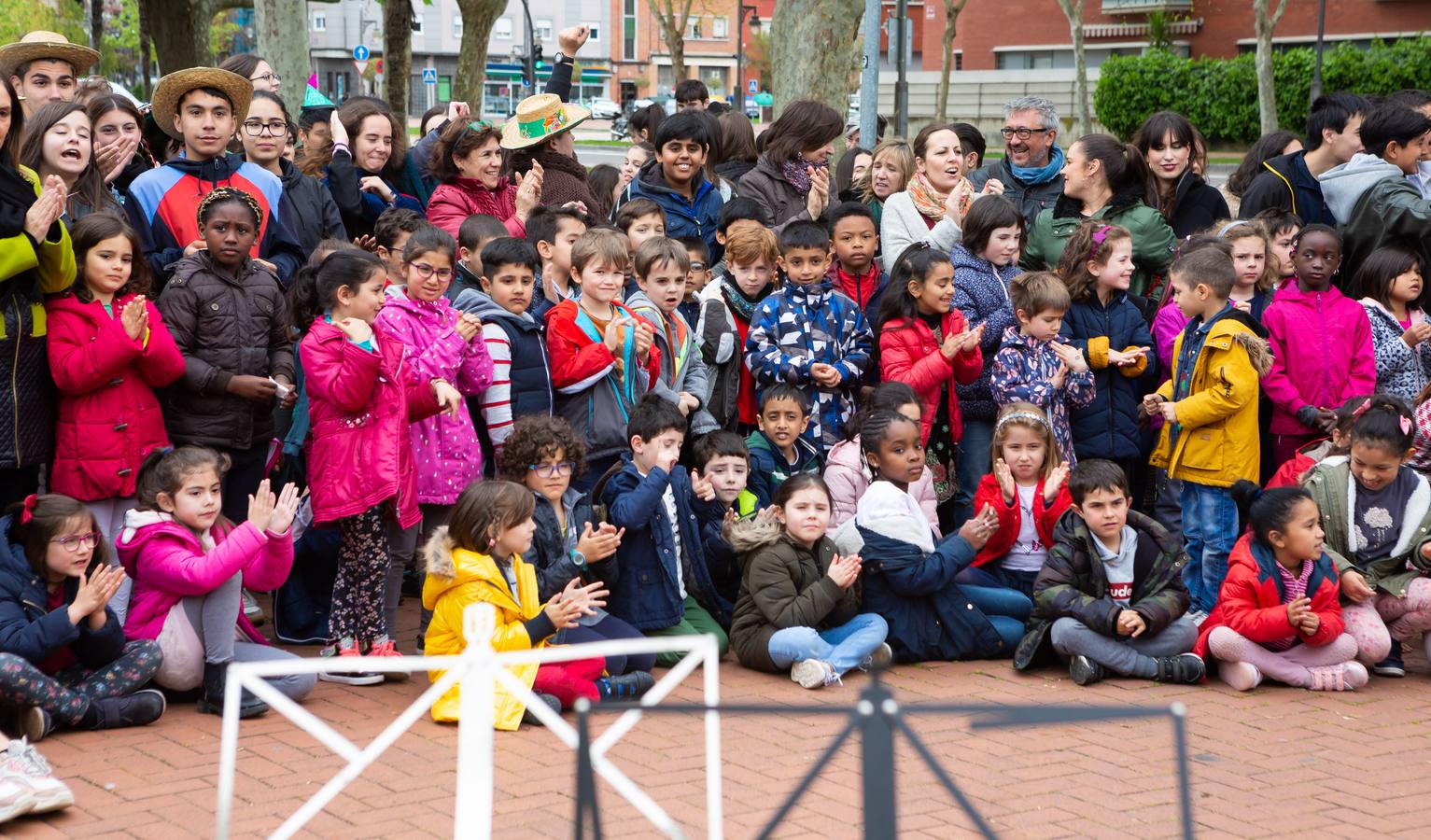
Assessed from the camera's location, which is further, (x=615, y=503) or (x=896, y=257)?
(x=896, y=257)

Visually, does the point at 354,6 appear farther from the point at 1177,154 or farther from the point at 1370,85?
the point at 1177,154

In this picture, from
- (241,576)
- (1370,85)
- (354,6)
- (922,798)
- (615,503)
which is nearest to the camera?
(922,798)

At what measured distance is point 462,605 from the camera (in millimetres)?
5402

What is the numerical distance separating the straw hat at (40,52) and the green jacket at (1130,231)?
4835 mm

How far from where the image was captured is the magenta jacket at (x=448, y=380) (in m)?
6.00

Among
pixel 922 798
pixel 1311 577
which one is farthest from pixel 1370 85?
pixel 922 798

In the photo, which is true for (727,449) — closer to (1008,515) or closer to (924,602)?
(924,602)

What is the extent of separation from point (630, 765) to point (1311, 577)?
3041 millimetres

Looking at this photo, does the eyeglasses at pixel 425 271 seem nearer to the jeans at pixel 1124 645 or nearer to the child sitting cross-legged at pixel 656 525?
the child sitting cross-legged at pixel 656 525

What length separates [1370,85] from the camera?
3453 centimetres

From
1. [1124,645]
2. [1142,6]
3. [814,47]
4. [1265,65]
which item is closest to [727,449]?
[1124,645]

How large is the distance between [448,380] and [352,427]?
1.56 ft

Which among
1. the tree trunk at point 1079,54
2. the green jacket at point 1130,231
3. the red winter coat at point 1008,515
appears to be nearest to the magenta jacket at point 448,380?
the red winter coat at point 1008,515

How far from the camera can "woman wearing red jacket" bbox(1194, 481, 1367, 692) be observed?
19.6 ft
